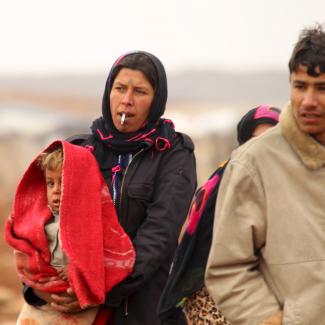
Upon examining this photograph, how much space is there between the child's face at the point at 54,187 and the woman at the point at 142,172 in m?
0.23

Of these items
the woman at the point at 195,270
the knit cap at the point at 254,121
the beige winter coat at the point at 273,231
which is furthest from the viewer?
the knit cap at the point at 254,121

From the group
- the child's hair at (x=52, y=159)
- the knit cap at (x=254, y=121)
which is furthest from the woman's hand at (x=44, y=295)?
the knit cap at (x=254, y=121)

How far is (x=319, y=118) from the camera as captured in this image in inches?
121

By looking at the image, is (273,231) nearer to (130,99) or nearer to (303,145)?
(303,145)

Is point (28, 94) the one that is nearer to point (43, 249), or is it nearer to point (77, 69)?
point (77, 69)

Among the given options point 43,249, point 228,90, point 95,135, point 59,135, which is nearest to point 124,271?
point 43,249

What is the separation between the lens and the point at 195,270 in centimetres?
335

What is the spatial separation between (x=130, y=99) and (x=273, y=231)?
43.0 inches

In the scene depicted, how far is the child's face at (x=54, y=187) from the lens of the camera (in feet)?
12.2

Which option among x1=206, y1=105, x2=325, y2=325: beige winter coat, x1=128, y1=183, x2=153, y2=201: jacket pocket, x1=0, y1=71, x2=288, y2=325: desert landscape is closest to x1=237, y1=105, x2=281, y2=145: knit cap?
x1=128, y1=183, x2=153, y2=201: jacket pocket

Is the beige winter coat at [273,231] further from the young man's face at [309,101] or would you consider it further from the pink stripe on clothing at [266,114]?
the pink stripe on clothing at [266,114]

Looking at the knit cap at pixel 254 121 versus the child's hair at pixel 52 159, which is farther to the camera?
the knit cap at pixel 254 121

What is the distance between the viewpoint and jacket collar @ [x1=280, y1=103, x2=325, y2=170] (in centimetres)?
307

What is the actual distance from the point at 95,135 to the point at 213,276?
107 cm
